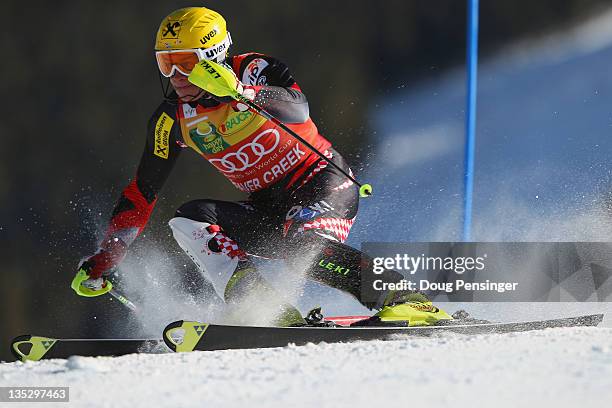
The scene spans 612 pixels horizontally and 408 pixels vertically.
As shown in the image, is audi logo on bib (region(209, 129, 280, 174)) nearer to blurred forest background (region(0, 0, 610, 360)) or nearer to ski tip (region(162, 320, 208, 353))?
ski tip (region(162, 320, 208, 353))

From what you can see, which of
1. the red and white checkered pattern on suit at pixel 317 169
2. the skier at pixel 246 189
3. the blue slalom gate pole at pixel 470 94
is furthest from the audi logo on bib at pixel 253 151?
the blue slalom gate pole at pixel 470 94

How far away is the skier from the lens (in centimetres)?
349

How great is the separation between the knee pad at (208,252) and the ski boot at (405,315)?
0.52 m

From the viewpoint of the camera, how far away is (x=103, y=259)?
368 cm

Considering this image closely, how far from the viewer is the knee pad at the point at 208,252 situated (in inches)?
140

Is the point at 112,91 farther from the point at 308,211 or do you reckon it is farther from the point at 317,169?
the point at 308,211

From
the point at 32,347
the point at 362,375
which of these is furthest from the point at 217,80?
the point at 362,375

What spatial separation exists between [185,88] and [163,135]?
242 mm

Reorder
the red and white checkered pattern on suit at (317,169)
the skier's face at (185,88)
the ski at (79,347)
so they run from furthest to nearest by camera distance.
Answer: the red and white checkered pattern on suit at (317,169)
the skier's face at (185,88)
the ski at (79,347)

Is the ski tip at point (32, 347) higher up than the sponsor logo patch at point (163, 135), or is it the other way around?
the sponsor logo patch at point (163, 135)

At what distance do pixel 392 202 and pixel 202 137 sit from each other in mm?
1442

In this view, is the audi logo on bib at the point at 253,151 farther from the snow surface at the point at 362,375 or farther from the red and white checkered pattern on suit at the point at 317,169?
the snow surface at the point at 362,375

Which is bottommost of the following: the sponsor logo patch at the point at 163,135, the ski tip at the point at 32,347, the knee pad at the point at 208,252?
the ski tip at the point at 32,347

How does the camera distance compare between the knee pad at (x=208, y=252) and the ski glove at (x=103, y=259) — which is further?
the ski glove at (x=103, y=259)
